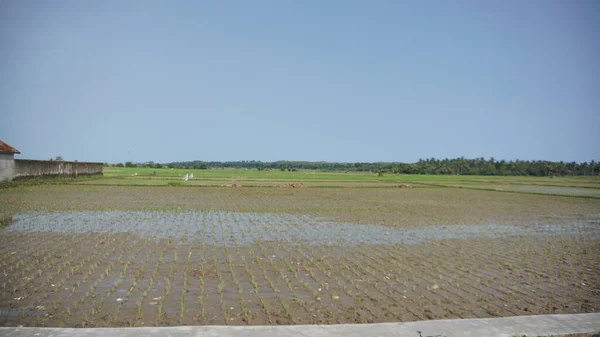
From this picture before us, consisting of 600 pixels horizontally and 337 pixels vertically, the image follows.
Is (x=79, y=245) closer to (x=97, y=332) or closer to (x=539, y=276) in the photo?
(x=97, y=332)

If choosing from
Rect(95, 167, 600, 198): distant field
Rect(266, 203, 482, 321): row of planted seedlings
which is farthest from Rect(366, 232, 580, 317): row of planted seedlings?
Rect(95, 167, 600, 198): distant field

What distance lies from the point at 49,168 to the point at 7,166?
32.1 feet

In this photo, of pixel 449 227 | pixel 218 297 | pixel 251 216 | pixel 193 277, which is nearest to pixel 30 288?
pixel 193 277

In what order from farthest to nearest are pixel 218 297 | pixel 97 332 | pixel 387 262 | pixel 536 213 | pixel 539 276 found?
pixel 536 213
pixel 387 262
pixel 539 276
pixel 218 297
pixel 97 332

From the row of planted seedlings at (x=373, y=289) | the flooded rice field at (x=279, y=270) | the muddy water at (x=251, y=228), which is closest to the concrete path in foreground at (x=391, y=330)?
the flooded rice field at (x=279, y=270)

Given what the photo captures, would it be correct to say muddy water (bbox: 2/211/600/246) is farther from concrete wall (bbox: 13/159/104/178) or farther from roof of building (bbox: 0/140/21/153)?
concrete wall (bbox: 13/159/104/178)

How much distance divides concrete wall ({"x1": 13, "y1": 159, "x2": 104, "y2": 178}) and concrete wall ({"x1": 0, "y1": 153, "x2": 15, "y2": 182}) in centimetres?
63

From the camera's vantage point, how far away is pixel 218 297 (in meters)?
6.83

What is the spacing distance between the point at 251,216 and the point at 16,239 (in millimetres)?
8968

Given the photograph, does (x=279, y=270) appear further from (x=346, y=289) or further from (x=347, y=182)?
(x=347, y=182)

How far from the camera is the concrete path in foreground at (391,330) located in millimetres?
5043

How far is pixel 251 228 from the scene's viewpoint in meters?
15.1

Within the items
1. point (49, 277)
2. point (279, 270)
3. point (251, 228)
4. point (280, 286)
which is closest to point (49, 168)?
point (251, 228)

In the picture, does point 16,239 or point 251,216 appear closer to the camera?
point 16,239
